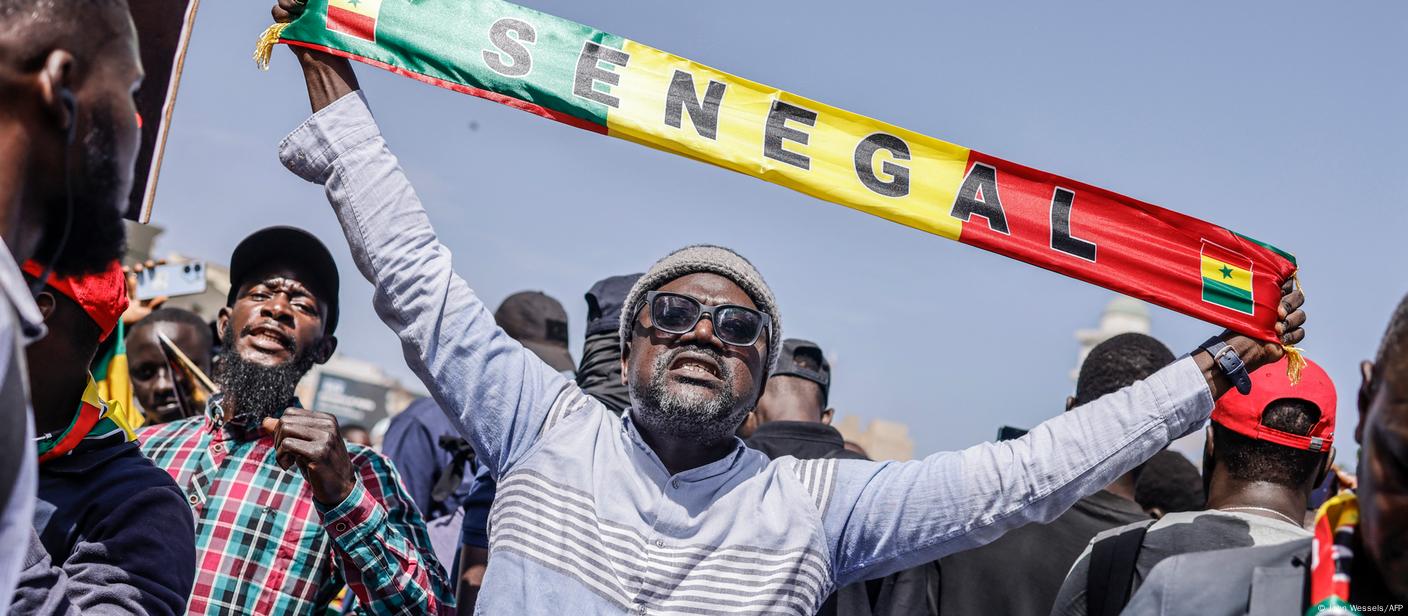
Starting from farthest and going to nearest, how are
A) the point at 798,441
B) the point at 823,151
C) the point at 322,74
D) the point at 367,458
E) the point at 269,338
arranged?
the point at 798,441 < the point at 269,338 < the point at 367,458 < the point at 823,151 < the point at 322,74

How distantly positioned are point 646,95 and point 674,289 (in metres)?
0.63

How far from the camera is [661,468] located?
119 inches

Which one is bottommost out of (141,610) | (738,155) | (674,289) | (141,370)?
(141,610)

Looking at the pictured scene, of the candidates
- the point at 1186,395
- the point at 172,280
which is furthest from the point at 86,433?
the point at 172,280

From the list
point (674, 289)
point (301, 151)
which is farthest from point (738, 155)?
point (301, 151)

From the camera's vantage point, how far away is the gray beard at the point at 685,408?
10.0 ft

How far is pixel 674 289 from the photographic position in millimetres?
3305

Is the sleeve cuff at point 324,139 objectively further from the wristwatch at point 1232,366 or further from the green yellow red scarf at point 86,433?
the wristwatch at point 1232,366

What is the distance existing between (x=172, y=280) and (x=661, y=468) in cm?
398

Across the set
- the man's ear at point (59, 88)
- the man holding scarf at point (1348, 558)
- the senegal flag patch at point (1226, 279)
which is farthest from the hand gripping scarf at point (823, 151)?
the man's ear at point (59, 88)

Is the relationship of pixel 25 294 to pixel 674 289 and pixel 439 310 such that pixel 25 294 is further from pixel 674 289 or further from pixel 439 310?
pixel 674 289

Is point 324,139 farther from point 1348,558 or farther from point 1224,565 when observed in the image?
point 1348,558

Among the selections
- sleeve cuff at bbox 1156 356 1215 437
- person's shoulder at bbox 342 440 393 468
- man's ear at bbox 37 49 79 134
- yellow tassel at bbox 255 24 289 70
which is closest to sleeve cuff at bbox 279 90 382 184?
yellow tassel at bbox 255 24 289 70

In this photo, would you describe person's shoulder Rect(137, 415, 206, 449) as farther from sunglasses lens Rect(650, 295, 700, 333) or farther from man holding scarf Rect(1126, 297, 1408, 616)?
man holding scarf Rect(1126, 297, 1408, 616)
